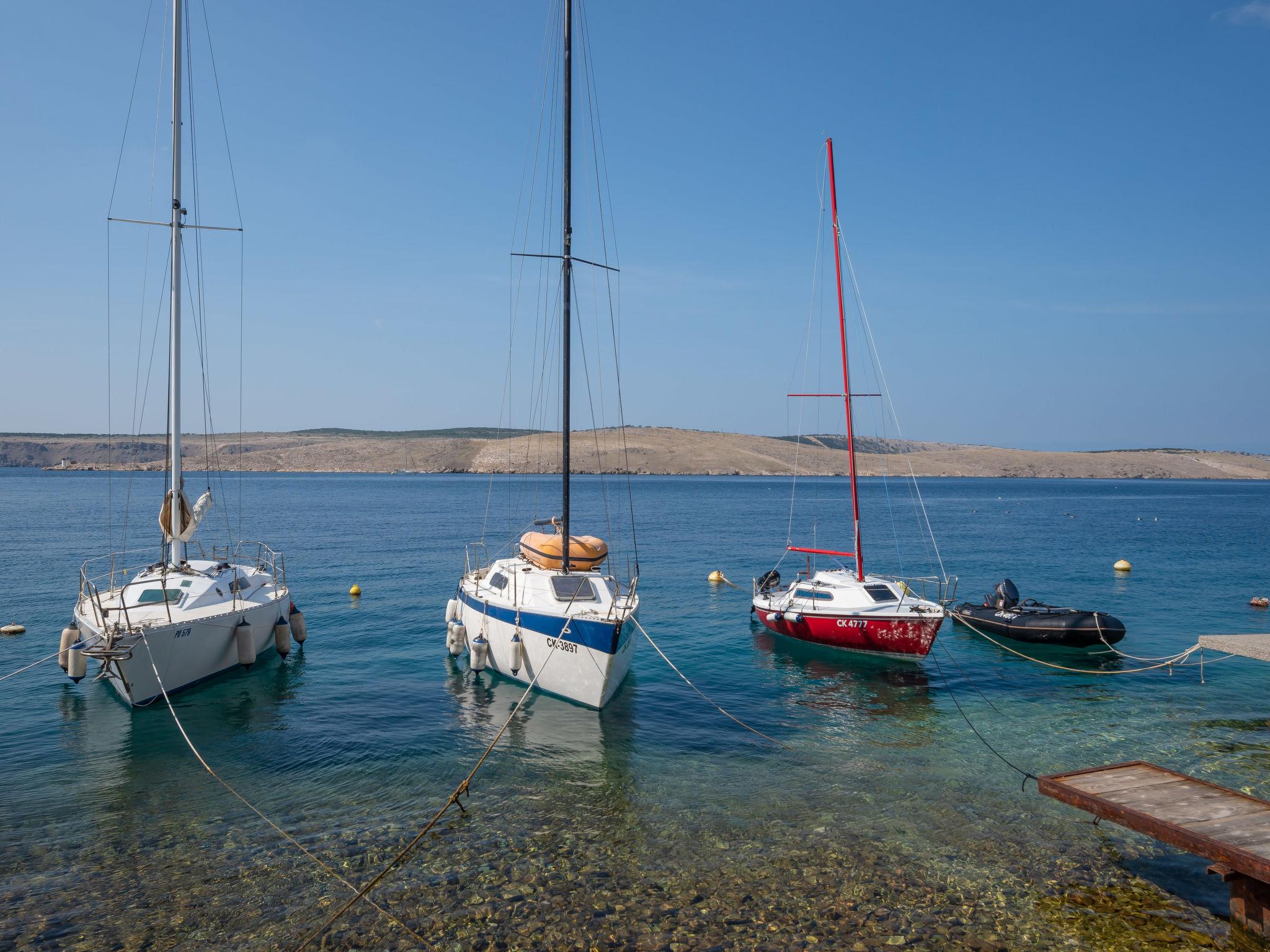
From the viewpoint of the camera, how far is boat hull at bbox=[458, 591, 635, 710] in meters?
18.0

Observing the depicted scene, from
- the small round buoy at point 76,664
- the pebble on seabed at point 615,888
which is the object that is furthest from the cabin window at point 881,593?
the small round buoy at point 76,664

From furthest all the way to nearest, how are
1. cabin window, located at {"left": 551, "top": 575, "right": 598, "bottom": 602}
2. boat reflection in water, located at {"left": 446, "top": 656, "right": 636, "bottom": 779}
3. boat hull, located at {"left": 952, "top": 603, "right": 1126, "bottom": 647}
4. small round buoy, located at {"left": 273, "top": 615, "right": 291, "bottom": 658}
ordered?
boat hull, located at {"left": 952, "top": 603, "right": 1126, "bottom": 647} < small round buoy, located at {"left": 273, "top": 615, "right": 291, "bottom": 658} < cabin window, located at {"left": 551, "top": 575, "right": 598, "bottom": 602} < boat reflection in water, located at {"left": 446, "top": 656, "right": 636, "bottom": 779}

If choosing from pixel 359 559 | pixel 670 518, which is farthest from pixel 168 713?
pixel 670 518

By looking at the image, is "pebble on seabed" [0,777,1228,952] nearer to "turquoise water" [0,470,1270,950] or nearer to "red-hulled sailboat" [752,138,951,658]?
"turquoise water" [0,470,1270,950]

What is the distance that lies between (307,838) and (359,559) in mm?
36994

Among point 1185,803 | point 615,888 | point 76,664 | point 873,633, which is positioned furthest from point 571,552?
point 1185,803

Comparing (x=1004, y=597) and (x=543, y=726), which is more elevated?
(x=1004, y=597)

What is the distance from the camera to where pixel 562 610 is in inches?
742

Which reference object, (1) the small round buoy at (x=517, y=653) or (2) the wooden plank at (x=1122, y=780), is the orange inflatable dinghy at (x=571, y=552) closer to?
(1) the small round buoy at (x=517, y=653)

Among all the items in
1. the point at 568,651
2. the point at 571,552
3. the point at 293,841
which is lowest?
the point at 293,841

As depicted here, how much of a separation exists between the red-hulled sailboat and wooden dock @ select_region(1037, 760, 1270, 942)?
482 inches

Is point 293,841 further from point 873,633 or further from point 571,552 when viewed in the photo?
point 873,633

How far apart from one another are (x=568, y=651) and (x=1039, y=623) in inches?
704

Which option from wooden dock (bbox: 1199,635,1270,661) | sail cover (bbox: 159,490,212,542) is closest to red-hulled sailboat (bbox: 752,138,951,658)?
wooden dock (bbox: 1199,635,1270,661)
